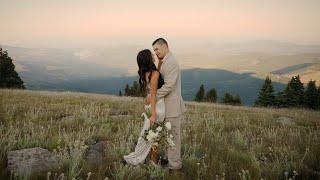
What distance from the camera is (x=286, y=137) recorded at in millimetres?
9922

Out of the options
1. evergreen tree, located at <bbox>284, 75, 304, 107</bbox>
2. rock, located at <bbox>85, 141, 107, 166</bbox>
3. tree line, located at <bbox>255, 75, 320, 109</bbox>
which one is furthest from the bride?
evergreen tree, located at <bbox>284, 75, 304, 107</bbox>

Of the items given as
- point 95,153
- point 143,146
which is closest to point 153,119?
point 143,146

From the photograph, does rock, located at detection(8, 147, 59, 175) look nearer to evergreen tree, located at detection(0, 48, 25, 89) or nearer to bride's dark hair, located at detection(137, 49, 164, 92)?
bride's dark hair, located at detection(137, 49, 164, 92)

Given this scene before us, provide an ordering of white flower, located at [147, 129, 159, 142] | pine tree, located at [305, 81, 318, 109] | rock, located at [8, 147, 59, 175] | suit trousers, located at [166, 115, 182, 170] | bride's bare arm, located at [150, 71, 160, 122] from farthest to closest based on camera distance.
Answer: pine tree, located at [305, 81, 318, 109] → suit trousers, located at [166, 115, 182, 170] → bride's bare arm, located at [150, 71, 160, 122] → white flower, located at [147, 129, 159, 142] → rock, located at [8, 147, 59, 175]

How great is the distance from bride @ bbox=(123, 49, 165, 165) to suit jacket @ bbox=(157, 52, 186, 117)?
0.37 feet

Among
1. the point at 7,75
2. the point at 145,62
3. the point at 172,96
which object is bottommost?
the point at 172,96

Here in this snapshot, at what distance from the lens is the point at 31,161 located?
5395 mm

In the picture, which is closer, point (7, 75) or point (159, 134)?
point (159, 134)

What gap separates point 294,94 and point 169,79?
206 ft

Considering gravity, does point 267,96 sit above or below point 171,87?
below

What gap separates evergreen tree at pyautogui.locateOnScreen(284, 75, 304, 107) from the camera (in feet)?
209

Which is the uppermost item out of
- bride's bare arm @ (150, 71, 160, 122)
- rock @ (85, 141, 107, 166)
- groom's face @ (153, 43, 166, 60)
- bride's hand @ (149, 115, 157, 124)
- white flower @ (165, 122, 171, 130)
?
groom's face @ (153, 43, 166, 60)

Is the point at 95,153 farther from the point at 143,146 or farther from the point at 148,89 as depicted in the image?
the point at 148,89

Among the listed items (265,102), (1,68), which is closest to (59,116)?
(1,68)
